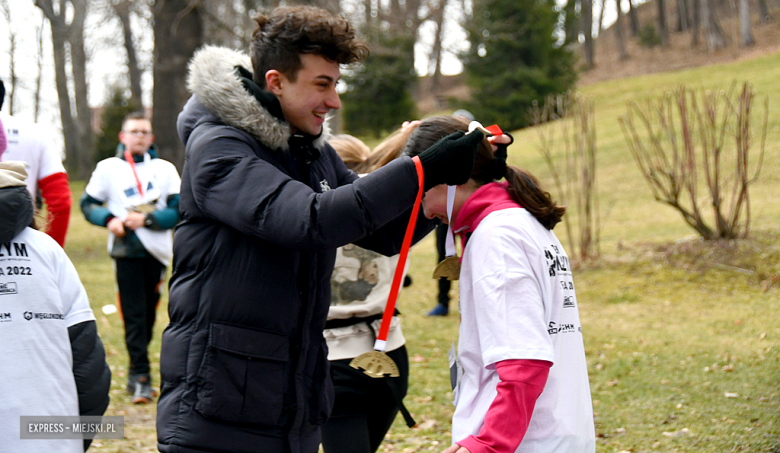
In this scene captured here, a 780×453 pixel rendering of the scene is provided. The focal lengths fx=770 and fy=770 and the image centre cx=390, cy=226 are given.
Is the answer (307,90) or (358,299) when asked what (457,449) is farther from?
(358,299)

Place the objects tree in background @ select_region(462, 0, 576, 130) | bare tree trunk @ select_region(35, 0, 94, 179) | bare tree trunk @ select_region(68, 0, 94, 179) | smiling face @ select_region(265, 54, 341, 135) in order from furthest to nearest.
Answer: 1. bare tree trunk @ select_region(68, 0, 94, 179)
2. tree in background @ select_region(462, 0, 576, 130)
3. bare tree trunk @ select_region(35, 0, 94, 179)
4. smiling face @ select_region(265, 54, 341, 135)

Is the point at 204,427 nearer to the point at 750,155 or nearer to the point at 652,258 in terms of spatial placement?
the point at 652,258

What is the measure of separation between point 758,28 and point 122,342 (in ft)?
134

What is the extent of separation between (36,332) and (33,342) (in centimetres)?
3

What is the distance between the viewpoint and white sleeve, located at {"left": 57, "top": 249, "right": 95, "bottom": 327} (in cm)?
245

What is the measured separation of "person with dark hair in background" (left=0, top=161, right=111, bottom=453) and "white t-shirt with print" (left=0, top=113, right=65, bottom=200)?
231 centimetres

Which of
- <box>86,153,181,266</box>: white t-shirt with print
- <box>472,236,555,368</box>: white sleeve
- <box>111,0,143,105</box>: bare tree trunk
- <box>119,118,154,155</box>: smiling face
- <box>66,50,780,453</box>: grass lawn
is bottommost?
<box>66,50,780,453</box>: grass lawn

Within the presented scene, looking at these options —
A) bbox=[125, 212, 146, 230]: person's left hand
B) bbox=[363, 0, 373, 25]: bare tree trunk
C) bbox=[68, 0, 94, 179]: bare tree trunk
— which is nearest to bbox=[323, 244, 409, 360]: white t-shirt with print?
bbox=[125, 212, 146, 230]: person's left hand

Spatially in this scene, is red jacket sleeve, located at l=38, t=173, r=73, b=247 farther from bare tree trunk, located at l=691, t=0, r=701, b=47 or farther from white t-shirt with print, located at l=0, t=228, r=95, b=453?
bare tree trunk, located at l=691, t=0, r=701, b=47

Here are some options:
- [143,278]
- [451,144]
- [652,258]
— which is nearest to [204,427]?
[451,144]

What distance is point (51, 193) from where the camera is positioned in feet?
15.7

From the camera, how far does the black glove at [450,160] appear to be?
81.8 inches

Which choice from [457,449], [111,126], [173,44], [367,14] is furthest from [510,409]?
[111,126]

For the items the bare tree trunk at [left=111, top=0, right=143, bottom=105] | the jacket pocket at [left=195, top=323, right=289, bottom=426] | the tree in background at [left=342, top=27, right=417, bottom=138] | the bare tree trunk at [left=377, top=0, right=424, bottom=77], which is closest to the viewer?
the jacket pocket at [left=195, top=323, right=289, bottom=426]
